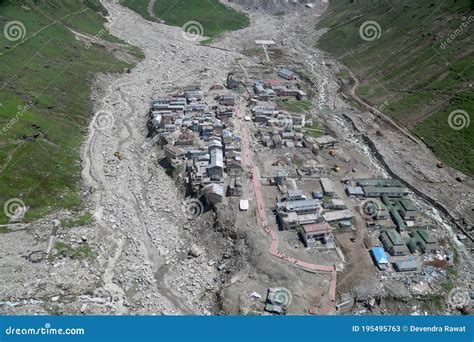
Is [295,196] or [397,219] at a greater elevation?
[295,196]

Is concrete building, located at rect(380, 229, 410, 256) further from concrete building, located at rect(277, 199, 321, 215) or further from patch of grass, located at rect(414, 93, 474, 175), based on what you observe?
patch of grass, located at rect(414, 93, 474, 175)

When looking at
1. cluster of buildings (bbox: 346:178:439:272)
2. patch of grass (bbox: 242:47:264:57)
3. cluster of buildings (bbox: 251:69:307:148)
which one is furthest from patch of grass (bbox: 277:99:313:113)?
patch of grass (bbox: 242:47:264:57)

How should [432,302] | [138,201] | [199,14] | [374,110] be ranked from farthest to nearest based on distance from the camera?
[199,14], [374,110], [138,201], [432,302]

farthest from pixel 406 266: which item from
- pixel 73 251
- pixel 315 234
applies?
pixel 73 251

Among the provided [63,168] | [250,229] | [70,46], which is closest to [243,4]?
[70,46]

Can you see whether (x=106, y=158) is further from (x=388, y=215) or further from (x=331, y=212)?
(x=388, y=215)

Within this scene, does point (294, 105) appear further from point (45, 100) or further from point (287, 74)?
point (45, 100)
